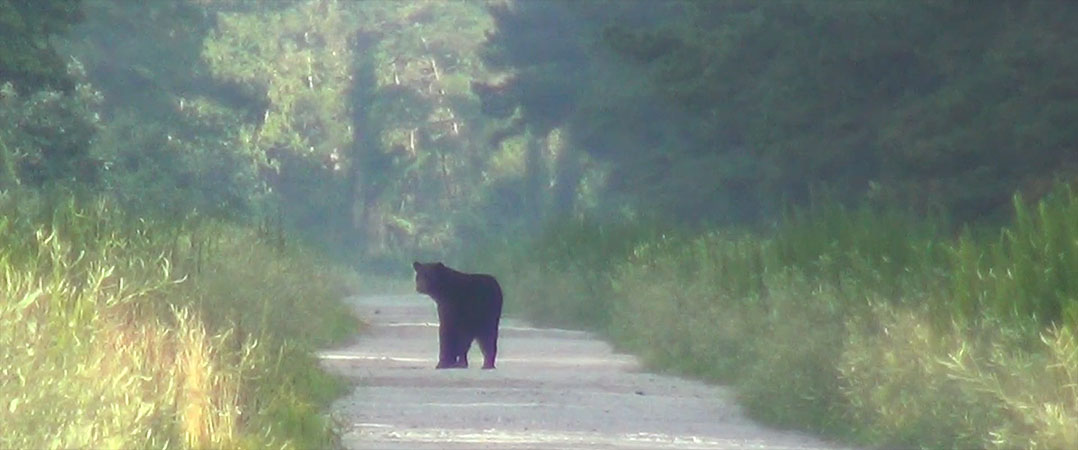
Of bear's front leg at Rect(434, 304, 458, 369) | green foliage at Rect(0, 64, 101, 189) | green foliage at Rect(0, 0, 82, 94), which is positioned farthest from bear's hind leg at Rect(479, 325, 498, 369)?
green foliage at Rect(0, 64, 101, 189)

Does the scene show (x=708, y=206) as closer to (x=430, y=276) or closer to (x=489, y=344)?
(x=430, y=276)

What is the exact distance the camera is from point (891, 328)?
1464 cm

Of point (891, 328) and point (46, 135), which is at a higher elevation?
point (46, 135)

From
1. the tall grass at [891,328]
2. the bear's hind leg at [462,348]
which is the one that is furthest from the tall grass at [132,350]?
the bear's hind leg at [462,348]

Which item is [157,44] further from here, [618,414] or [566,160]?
[618,414]

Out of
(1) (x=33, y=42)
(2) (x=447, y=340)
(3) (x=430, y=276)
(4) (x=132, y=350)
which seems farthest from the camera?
(1) (x=33, y=42)

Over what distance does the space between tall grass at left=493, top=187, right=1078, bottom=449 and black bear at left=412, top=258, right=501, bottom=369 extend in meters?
1.78

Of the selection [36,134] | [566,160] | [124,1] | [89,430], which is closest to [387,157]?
[566,160]

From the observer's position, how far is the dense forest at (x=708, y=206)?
41.9 feet

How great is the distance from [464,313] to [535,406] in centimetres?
410

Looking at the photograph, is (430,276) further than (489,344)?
Yes

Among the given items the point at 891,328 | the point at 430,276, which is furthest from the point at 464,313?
the point at 891,328

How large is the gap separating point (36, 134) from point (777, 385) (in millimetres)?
19159

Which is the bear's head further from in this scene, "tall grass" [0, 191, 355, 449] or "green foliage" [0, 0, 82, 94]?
"green foliage" [0, 0, 82, 94]
